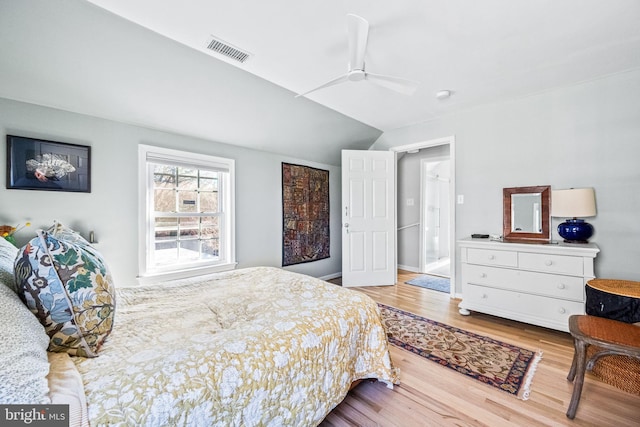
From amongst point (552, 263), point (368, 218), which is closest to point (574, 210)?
point (552, 263)

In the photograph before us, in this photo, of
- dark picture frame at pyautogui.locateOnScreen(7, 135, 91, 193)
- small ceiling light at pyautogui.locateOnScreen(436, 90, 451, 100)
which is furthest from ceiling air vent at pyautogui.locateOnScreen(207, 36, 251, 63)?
small ceiling light at pyautogui.locateOnScreen(436, 90, 451, 100)

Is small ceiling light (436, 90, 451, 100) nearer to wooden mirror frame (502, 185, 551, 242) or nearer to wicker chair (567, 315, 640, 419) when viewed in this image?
wooden mirror frame (502, 185, 551, 242)

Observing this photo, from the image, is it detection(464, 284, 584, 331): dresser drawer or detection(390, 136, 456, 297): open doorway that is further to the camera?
detection(390, 136, 456, 297): open doorway

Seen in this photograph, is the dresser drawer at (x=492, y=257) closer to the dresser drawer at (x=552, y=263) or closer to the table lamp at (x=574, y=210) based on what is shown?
the dresser drawer at (x=552, y=263)

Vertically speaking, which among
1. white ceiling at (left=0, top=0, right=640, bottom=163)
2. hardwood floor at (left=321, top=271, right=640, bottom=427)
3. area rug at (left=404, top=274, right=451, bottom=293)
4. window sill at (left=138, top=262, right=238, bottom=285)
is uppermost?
white ceiling at (left=0, top=0, right=640, bottom=163)

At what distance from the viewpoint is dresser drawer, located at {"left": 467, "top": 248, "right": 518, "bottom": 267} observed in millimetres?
2551

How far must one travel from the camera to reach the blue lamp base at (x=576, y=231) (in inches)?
96.9

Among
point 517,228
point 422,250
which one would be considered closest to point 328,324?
point 517,228

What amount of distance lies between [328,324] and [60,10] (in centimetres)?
239

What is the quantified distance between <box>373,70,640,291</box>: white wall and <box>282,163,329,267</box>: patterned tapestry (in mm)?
1965

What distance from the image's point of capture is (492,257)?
2.66m

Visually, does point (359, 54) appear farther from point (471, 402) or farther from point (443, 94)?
point (471, 402)

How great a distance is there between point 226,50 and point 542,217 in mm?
3461

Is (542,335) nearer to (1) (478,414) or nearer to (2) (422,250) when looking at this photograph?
(1) (478,414)
